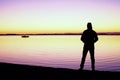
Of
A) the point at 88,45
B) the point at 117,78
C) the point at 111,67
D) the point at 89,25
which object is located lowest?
the point at 111,67

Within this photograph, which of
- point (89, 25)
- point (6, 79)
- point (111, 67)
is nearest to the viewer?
point (6, 79)

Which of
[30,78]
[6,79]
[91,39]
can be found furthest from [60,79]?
[91,39]

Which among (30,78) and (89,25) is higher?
(89,25)

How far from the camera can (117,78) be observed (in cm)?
957

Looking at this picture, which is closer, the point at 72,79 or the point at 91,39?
the point at 72,79

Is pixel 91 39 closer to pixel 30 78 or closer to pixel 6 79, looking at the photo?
pixel 30 78

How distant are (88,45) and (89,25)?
0.97 meters

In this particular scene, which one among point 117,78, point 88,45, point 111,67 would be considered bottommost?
point 111,67

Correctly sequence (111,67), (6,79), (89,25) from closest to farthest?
(6,79)
(89,25)
(111,67)

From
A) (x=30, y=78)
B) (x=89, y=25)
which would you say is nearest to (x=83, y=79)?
(x=30, y=78)

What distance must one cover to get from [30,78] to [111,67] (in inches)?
492

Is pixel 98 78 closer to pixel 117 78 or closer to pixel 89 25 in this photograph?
pixel 117 78

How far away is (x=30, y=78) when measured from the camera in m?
9.46

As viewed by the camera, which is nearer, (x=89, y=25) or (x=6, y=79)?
(x=6, y=79)
